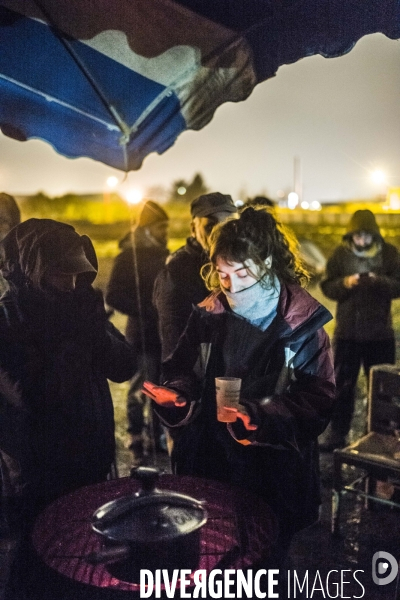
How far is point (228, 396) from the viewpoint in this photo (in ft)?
7.26

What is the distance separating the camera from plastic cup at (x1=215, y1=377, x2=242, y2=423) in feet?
7.21

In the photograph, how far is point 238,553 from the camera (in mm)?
1807

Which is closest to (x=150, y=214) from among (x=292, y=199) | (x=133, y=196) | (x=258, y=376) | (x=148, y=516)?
(x=133, y=196)

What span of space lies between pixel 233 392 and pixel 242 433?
157 mm

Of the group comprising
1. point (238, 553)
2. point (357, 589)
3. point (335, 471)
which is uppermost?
point (238, 553)

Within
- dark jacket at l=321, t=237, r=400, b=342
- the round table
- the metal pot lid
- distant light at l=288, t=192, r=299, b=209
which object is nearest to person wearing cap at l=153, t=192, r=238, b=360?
dark jacket at l=321, t=237, r=400, b=342

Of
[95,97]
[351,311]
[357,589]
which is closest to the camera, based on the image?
[357,589]

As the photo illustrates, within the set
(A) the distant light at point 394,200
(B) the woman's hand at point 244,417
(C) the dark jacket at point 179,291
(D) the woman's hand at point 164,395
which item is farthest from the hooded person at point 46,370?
(A) the distant light at point 394,200

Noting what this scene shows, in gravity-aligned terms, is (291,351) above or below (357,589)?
above

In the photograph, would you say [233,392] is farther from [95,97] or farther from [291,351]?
[95,97]

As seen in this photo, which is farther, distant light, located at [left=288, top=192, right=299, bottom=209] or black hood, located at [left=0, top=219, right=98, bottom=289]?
distant light, located at [left=288, top=192, right=299, bottom=209]

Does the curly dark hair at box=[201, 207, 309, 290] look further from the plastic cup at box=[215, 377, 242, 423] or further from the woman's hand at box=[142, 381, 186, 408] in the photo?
the woman's hand at box=[142, 381, 186, 408]

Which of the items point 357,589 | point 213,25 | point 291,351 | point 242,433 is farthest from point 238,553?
point 213,25

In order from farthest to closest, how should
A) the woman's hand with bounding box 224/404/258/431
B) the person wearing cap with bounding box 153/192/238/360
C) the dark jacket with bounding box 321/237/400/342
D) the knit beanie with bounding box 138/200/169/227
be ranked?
the knit beanie with bounding box 138/200/169/227
the dark jacket with bounding box 321/237/400/342
the person wearing cap with bounding box 153/192/238/360
the woman's hand with bounding box 224/404/258/431
